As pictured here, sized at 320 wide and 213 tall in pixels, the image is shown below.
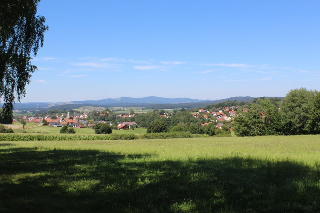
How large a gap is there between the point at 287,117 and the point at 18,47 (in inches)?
2409

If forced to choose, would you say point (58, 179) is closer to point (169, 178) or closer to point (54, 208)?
point (54, 208)

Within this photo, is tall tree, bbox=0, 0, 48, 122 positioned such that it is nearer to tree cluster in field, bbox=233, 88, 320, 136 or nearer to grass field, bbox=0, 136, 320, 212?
grass field, bbox=0, 136, 320, 212

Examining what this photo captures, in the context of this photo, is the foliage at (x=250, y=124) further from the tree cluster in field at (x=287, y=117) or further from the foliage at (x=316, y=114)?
the foliage at (x=316, y=114)

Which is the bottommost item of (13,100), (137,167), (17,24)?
(137,167)

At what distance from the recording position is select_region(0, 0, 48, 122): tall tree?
12.9 m

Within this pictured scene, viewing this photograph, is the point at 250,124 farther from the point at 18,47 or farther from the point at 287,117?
the point at 18,47

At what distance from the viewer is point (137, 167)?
35.7ft

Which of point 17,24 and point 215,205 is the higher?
point 17,24

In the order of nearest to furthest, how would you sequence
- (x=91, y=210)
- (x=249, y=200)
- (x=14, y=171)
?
(x=91, y=210) → (x=249, y=200) → (x=14, y=171)

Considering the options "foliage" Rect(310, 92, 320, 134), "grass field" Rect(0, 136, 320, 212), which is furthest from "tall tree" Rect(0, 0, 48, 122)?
"foliage" Rect(310, 92, 320, 134)

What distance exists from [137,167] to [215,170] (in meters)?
3.50

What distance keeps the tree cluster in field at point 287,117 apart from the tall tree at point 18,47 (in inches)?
2357

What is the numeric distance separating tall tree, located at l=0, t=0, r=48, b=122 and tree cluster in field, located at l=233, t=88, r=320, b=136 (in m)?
59.9

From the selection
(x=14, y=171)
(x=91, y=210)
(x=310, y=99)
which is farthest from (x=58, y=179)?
(x=310, y=99)
